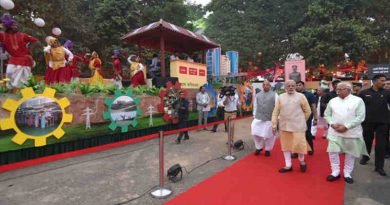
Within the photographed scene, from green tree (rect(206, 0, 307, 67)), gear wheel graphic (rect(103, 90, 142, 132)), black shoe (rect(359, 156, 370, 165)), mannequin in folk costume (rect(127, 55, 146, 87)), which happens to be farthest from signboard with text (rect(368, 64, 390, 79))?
gear wheel graphic (rect(103, 90, 142, 132))

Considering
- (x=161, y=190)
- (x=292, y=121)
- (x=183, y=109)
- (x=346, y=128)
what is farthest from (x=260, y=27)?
(x=161, y=190)

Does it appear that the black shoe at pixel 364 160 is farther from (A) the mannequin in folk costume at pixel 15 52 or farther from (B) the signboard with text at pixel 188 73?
(A) the mannequin in folk costume at pixel 15 52

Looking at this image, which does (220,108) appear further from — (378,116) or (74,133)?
(378,116)

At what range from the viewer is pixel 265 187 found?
13.3 feet

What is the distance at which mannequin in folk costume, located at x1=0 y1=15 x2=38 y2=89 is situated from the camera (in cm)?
579

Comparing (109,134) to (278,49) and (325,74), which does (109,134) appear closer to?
(325,74)

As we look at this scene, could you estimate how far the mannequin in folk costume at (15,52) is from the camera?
5.79 m

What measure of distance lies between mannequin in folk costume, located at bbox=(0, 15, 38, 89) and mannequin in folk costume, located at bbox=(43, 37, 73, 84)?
1.29 metres

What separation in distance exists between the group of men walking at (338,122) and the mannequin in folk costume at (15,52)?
5.34 m

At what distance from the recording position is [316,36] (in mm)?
17594

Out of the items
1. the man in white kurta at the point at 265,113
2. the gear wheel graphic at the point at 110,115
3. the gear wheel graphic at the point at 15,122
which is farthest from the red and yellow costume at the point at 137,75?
the man in white kurta at the point at 265,113

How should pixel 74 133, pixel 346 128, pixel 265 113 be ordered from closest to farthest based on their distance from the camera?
pixel 346 128 → pixel 265 113 → pixel 74 133

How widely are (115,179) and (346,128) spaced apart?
3772 mm

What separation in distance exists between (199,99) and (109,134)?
3.49 meters
